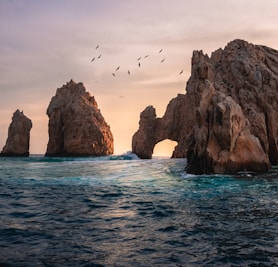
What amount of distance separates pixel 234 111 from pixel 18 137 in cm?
9918

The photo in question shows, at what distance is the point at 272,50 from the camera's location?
6969 cm

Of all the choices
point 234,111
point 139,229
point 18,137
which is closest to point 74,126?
point 18,137

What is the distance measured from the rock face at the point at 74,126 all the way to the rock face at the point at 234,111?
38798 millimetres

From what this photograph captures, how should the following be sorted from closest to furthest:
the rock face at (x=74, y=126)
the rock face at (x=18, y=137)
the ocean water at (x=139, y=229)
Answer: the ocean water at (x=139, y=229), the rock face at (x=74, y=126), the rock face at (x=18, y=137)

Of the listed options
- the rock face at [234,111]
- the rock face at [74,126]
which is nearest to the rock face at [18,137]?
the rock face at [74,126]

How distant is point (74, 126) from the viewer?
121188mm

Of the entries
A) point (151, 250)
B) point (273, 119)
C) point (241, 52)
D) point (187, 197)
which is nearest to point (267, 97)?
point (273, 119)

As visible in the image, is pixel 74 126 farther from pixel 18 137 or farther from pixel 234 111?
pixel 234 111

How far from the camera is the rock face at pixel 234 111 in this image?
3775 cm

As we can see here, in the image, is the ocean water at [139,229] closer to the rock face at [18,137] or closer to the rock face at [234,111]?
the rock face at [234,111]

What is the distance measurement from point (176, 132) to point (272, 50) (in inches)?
1628

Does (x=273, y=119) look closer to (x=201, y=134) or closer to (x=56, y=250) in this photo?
(x=201, y=134)

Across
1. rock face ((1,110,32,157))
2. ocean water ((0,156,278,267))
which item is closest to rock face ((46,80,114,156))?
rock face ((1,110,32,157))

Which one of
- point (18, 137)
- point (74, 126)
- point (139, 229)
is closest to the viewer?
point (139, 229)
